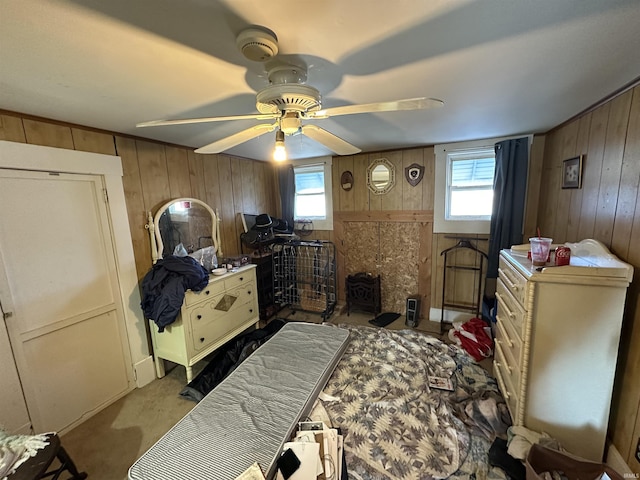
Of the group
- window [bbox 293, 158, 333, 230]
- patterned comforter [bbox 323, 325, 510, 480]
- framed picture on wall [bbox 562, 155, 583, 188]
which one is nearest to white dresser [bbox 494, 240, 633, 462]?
patterned comforter [bbox 323, 325, 510, 480]

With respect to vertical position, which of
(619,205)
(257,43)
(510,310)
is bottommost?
(510,310)

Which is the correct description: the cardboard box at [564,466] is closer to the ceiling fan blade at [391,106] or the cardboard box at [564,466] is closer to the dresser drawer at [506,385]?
the dresser drawer at [506,385]

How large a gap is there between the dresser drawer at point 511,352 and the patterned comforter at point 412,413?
198 mm

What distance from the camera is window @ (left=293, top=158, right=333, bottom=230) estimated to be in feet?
12.8

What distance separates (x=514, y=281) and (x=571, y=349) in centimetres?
44

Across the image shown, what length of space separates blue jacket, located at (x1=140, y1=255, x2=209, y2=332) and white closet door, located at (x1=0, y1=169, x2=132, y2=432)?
0.32m

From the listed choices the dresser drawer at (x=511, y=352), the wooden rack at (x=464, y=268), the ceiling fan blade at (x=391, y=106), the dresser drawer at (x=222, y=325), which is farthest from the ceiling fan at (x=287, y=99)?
the wooden rack at (x=464, y=268)

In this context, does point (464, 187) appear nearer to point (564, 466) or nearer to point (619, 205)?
point (619, 205)

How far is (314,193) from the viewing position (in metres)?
4.06

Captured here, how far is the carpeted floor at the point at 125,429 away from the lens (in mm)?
1735

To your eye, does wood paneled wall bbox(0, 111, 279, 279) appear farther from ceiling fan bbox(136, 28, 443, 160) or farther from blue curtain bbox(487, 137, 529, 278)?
blue curtain bbox(487, 137, 529, 278)

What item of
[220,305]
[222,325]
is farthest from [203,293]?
[222,325]

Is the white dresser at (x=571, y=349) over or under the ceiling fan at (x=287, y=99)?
under

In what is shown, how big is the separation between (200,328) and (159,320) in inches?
14.8
